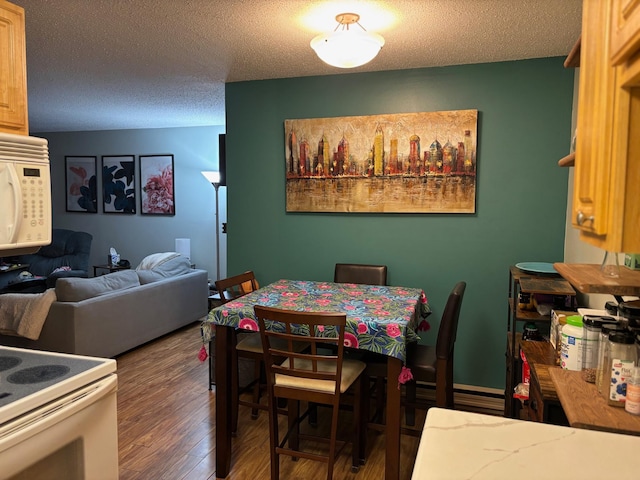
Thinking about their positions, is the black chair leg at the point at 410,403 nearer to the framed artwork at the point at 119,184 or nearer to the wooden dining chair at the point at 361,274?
the wooden dining chair at the point at 361,274

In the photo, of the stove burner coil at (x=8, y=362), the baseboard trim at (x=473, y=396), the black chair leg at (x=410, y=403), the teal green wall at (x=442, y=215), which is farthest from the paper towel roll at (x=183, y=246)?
the stove burner coil at (x=8, y=362)

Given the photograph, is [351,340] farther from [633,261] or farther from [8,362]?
[8,362]

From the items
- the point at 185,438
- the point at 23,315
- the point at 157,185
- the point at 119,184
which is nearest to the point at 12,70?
the point at 185,438

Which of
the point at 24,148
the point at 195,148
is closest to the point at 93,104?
the point at 195,148

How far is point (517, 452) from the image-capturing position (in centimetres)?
109

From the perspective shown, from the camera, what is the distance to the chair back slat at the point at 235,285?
2.75 meters

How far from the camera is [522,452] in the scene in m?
1.09

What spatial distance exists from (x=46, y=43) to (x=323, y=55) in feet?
5.76

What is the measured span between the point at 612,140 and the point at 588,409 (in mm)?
808

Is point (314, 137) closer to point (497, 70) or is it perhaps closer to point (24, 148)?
point (497, 70)

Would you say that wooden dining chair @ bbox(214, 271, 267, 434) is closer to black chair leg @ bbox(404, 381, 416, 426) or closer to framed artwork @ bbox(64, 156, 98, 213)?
black chair leg @ bbox(404, 381, 416, 426)

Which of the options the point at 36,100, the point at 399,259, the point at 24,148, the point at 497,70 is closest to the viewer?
the point at 24,148

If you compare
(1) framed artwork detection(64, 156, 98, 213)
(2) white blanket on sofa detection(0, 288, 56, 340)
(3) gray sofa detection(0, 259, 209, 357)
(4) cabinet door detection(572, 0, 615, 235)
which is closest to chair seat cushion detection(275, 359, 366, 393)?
(4) cabinet door detection(572, 0, 615, 235)

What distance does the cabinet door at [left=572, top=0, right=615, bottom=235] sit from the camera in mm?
874
